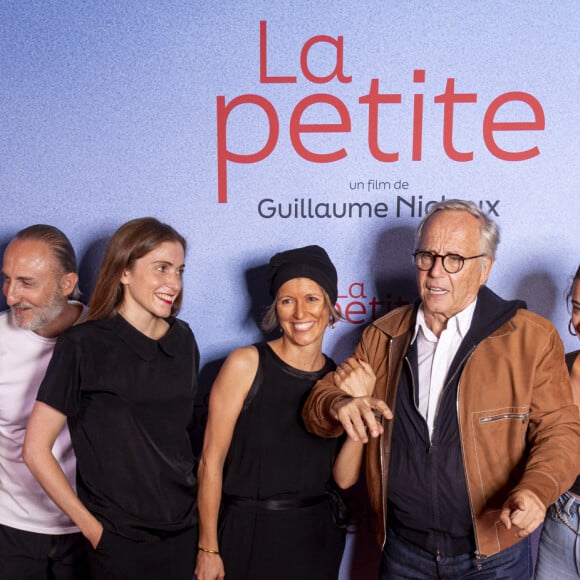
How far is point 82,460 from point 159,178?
1.11 metres

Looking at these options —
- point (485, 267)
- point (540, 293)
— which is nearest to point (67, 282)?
point (485, 267)

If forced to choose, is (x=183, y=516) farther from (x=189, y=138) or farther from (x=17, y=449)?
(x=189, y=138)

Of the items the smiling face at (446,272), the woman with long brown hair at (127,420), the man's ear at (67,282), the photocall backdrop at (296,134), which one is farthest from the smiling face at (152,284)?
the smiling face at (446,272)

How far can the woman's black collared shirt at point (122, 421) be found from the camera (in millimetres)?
1743

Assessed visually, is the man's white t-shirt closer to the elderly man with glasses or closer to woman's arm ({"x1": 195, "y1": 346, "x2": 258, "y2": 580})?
woman's arm ({"x1": 195, "y1": 346, "x2": 258, "y2": 580})

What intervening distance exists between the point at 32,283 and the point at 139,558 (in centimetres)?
92

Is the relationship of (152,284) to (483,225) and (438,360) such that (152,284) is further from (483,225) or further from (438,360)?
(483,225)

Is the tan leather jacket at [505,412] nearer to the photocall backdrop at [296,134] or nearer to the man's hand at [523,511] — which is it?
the man's hand at [523,511]

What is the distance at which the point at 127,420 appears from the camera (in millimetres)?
1772

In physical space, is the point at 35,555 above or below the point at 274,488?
below

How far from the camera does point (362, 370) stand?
1.82 meters

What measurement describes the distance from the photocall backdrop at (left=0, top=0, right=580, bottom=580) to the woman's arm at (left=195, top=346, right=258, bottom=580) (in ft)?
1.71

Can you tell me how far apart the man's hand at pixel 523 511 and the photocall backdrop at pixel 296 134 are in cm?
105

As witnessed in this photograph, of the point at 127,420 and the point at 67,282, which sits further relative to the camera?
the point at 67,282
